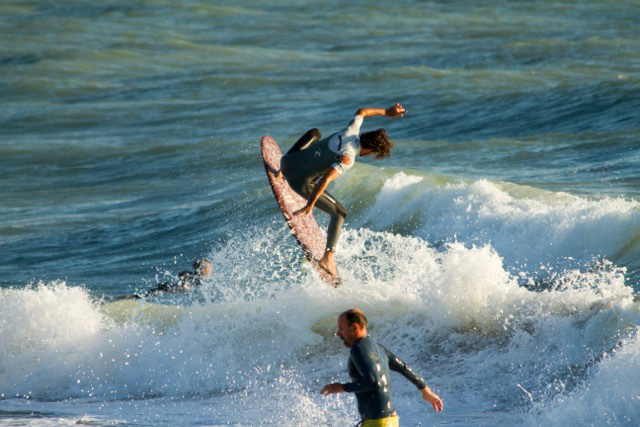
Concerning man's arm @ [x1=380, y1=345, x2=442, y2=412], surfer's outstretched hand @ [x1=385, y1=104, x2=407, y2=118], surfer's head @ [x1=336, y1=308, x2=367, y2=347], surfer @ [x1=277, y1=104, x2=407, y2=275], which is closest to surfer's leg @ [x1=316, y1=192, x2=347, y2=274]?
surfer @ [x1=277, y1=104, x2=407, y2=275]

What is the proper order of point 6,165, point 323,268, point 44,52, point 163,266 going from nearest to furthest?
point 323,268 → point 163,266 → point 6,165 → point 44,52

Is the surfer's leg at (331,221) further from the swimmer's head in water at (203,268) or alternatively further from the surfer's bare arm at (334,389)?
the surfer's bare arm at (334,389)

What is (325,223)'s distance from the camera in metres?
17.2

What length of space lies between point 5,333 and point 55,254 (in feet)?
19.7

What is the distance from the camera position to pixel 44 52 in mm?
43938

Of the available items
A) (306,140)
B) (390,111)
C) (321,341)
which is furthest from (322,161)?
(321,341)

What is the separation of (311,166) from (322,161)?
0.18 metres

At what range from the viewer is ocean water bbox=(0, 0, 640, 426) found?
8930mm

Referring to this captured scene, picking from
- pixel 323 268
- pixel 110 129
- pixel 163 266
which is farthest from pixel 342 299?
pixel 110 129

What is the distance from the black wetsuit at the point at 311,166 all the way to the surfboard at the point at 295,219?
0.53 metres

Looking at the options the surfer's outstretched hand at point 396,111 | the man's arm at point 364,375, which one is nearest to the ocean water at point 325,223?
the surfer's outstretched hand at point 396,111

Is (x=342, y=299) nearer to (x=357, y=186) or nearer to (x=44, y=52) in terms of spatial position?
(x=357, y=186)

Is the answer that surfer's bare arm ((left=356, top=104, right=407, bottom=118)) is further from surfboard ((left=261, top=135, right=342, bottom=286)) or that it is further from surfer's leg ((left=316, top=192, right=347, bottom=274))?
surfboard ((left=261, top=135, right=342, bottom=286))

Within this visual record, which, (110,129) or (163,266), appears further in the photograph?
(110,129)
